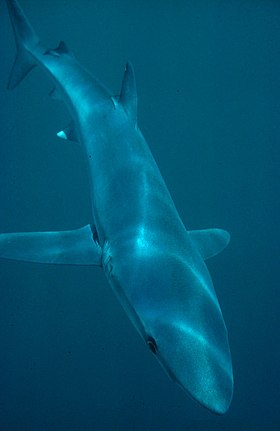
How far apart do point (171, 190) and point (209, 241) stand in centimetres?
238

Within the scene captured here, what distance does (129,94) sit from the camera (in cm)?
285

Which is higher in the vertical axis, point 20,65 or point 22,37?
point 22,37

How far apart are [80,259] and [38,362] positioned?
2715 mm

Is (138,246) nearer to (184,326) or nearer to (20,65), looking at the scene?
(184,326)

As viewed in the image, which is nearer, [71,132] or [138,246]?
[138,246]

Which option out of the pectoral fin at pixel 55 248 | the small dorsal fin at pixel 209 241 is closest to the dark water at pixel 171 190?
the small dorsal fin at pixel 209 241

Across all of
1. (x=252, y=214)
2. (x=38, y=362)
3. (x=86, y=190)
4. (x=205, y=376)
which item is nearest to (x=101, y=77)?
(x=86, y=190)

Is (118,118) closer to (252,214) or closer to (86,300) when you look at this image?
(86,300)

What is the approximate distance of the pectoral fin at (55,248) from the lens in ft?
9.04

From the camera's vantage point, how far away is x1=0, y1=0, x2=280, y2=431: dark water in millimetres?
4773

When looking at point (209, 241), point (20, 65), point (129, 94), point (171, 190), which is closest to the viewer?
point (129, 94)

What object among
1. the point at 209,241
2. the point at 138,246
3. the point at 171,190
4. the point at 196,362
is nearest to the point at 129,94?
the point at 138,246

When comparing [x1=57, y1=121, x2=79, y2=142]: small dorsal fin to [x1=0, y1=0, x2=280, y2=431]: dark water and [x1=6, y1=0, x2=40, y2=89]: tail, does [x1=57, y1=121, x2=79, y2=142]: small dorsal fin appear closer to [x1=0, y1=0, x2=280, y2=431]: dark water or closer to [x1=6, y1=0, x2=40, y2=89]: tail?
[x1=6, y1=0, x2=40, y2=89]: tail

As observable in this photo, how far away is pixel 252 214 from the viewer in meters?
5.70
